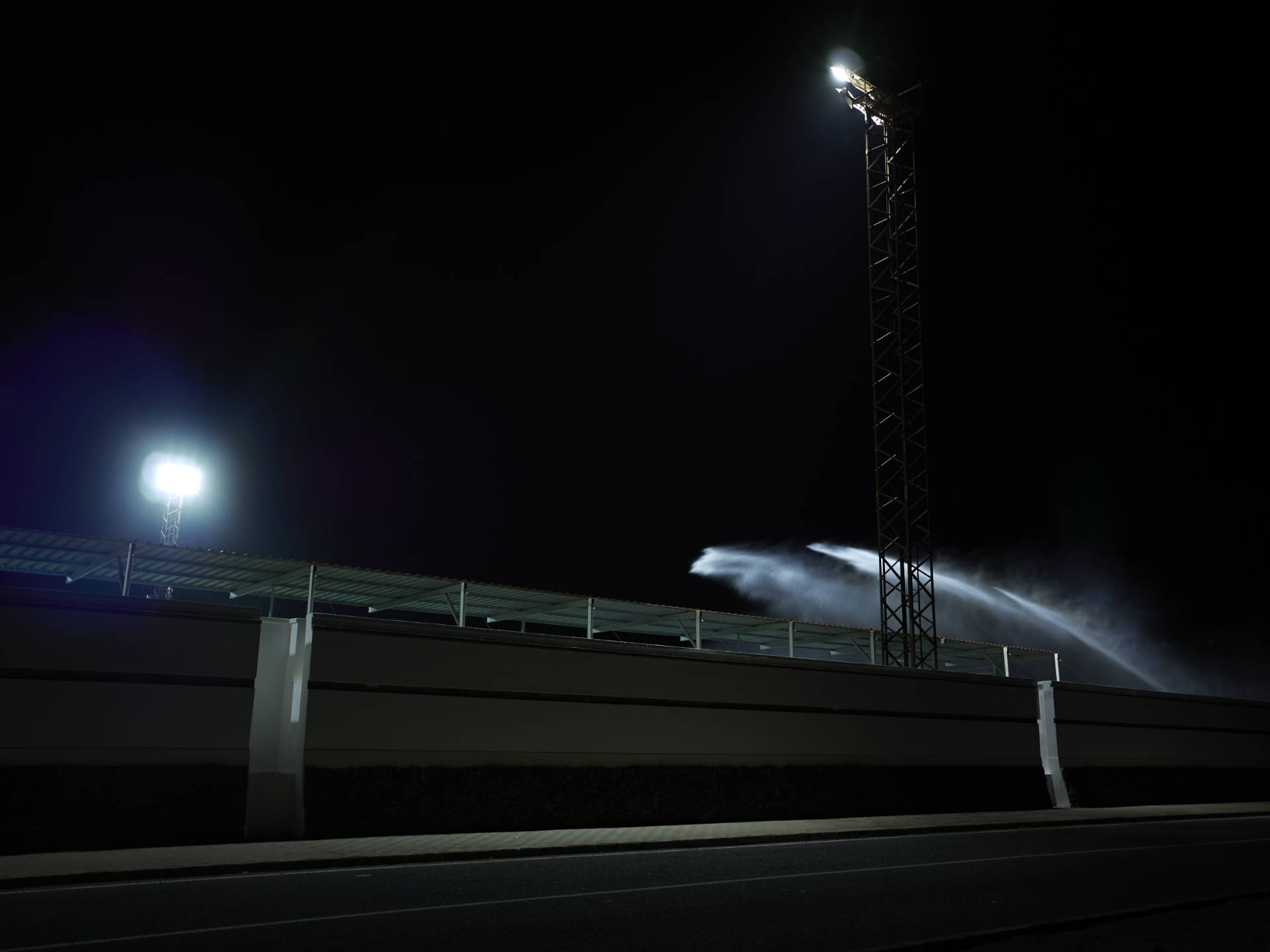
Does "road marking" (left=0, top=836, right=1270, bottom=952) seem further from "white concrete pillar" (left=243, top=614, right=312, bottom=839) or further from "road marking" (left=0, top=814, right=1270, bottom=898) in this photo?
"white concrete pillar" (left=243, top=614, right=312, bottom=839)

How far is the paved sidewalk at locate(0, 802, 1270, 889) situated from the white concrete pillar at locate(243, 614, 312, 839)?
1.45 feet

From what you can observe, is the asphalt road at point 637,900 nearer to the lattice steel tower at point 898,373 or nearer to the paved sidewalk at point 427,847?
the paved sidewalk at point 427,847

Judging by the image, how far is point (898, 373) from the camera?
99.8 ft

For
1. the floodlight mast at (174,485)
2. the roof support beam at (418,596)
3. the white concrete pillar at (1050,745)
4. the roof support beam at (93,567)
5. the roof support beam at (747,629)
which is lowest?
the white concrete pillar at (1050,745)

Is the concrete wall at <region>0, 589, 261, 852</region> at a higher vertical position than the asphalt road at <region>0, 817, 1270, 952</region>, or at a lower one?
higher

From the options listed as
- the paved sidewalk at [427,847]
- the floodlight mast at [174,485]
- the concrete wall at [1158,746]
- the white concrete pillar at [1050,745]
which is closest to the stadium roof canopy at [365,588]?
the white concrete pillar at [1050,745]

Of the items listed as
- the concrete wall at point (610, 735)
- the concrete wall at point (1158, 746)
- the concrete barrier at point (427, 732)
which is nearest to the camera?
the concrete barrier at point (427, 732)

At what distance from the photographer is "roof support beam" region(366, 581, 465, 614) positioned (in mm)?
25500

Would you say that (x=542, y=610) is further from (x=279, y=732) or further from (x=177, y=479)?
(x=177, y=479)

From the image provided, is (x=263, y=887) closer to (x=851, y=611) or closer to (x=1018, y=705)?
(x=1018, y=705)

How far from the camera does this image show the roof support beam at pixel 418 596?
25.5 metres

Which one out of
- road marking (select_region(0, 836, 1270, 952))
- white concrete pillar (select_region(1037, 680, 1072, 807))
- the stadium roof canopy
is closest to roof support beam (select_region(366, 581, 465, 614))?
the stadium roof canopy

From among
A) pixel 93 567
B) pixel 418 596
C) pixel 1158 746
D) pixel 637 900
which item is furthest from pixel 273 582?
pixel 1158 746

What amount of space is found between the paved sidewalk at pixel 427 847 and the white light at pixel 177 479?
32334 mm
